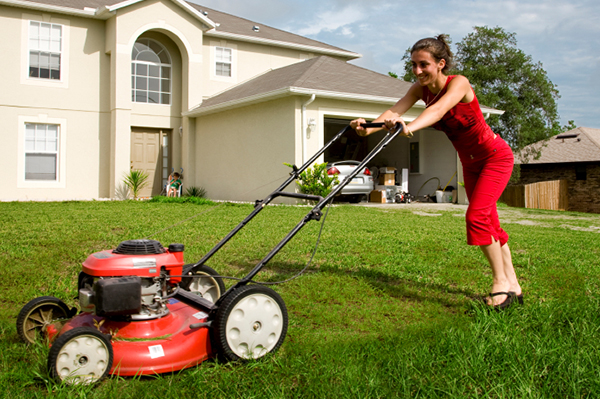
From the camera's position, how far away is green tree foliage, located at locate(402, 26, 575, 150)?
1063 inches

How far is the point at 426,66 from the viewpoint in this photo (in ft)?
11.2

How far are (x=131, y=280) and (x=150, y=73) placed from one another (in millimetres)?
15785

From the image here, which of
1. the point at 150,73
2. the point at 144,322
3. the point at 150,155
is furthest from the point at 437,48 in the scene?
the point at 150,73

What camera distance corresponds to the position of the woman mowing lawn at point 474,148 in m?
3.40

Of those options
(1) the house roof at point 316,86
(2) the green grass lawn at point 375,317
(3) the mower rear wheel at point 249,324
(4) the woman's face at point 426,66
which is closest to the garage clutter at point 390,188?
(1) the house roof at point 316,86

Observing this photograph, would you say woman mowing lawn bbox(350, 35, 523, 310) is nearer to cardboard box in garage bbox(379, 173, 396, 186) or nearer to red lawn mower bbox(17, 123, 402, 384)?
red lawn mower bbox(17, 123, 402, 384)

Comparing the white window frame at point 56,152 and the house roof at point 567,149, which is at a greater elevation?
the house roof at point 567,149

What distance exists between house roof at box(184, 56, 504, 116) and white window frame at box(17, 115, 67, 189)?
12.6 feet

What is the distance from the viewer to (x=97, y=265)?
2600mm

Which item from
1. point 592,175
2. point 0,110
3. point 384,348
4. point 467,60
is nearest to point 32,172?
point 0,110

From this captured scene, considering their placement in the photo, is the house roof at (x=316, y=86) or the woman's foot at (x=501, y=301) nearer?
the woman's foot at (x=501, y=301)

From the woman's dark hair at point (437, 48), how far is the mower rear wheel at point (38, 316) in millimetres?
2739

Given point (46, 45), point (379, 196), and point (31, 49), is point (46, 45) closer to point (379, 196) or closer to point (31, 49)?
point (31, 49)

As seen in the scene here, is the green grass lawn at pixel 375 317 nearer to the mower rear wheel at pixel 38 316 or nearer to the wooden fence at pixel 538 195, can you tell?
the mower rear wheel at pixel 38 316
